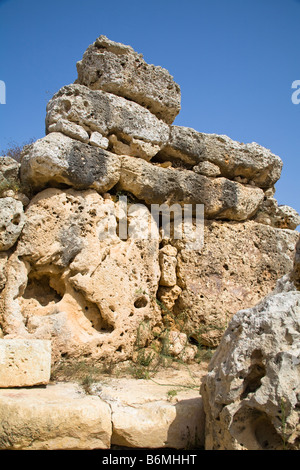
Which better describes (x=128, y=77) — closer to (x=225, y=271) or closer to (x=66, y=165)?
(x=66, y=165)

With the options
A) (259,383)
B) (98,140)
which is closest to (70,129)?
(98,140)

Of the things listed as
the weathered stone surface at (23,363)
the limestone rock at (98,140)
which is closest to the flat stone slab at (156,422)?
the weathered stone surface at (23,363)

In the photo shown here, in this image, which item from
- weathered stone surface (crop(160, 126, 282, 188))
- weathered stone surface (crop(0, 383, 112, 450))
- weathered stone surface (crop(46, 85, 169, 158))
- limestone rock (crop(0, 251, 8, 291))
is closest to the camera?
weathered stone surface (crop(0, 383, 112, 450))

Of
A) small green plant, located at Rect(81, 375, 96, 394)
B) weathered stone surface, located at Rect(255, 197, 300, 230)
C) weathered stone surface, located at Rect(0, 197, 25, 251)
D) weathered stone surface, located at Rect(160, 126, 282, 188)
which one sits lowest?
small green plant, located at Rect(81, 375, 96, 394)

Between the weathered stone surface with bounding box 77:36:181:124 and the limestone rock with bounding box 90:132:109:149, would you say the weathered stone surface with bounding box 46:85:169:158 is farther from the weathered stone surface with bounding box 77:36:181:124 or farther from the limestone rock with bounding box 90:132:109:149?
the weathered stone surface with bounding box 77:36:181:124

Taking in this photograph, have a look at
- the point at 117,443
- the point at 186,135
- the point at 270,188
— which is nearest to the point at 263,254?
the point at 270,188

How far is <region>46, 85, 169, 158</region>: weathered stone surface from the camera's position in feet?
16.5

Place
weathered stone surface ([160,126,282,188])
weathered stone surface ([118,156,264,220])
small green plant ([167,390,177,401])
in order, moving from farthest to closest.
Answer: weathered stone surface ([160,126,282,188]), weathered stone surface ([118,156,264,220]), small green plant ([167,390,177,401])

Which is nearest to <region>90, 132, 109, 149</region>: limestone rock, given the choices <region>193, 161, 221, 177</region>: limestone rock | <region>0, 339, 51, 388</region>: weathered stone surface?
<region>193, 161, 221, 177</region>: limestone rock

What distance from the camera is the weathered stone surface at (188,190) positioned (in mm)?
5305

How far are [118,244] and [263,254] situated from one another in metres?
2.17

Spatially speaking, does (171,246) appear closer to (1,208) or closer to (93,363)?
(93,363)

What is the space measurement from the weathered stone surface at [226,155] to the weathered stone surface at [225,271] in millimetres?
780

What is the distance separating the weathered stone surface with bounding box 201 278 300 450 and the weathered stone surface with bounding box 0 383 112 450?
815 millimetres
